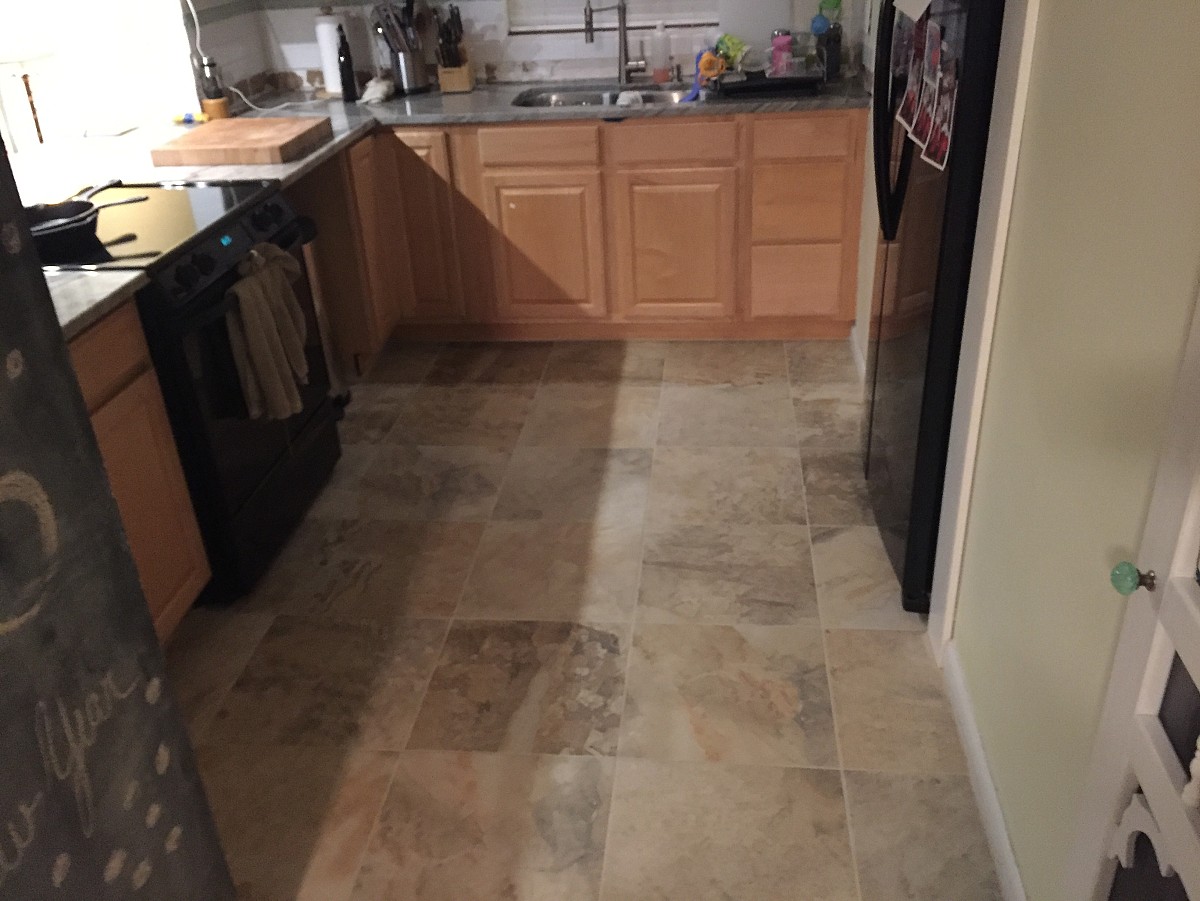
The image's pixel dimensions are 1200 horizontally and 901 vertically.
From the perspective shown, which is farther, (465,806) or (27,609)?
(465,806)

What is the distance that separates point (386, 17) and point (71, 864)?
130 inches

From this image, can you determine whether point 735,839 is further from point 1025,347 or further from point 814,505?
point 814,505

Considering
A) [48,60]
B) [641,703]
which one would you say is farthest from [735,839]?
[48,60]

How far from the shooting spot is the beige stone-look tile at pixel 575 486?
2.73 meters

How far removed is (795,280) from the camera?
141 inches

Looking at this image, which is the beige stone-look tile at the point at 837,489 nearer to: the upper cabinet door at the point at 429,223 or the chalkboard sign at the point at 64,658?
the upper cabinet door at the point at 429,223

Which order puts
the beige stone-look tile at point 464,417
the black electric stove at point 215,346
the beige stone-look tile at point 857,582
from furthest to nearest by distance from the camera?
the beige stone-look tile at point 464,417 → the beige stone-look tile at point 857,582 → the black electric stove at point 215,346

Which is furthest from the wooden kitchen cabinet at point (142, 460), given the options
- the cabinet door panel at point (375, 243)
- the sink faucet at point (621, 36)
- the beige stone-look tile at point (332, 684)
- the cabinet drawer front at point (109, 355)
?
the sink faucet at point (621, 36)

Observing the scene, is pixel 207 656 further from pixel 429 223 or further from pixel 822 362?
pixel 822 362

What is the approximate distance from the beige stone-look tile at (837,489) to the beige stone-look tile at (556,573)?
496 millimetres

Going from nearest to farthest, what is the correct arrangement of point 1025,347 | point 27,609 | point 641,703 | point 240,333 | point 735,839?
point 27,609
point 1025,347
point 735,839
point 641,703
point 240,333

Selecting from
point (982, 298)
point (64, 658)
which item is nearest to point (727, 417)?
point (982, 298)

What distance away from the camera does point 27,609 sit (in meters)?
1.05

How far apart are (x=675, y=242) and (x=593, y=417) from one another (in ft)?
2.50
